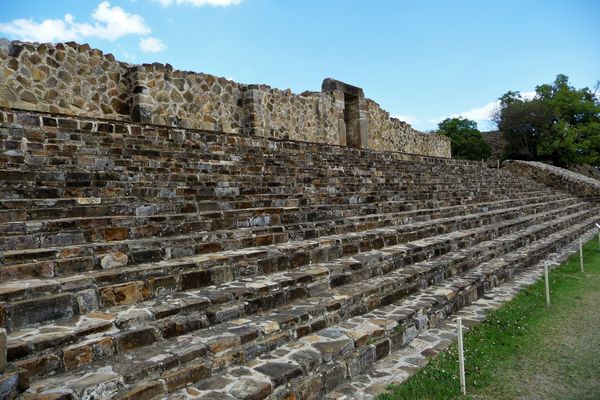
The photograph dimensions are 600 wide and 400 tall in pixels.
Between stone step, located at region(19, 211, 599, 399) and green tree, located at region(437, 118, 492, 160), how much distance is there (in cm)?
3586

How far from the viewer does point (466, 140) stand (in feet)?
125

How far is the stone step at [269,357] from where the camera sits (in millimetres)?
2463

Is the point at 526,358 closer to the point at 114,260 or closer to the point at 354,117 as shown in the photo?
the point at 114,260

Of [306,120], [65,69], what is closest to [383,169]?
[306,120]

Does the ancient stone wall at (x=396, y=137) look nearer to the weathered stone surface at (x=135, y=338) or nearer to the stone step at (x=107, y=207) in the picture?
the stone step at (x=107, y=207)

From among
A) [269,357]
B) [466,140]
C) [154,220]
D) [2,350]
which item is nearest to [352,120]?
[154,220]

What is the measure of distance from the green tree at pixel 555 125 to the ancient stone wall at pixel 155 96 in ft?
72.4

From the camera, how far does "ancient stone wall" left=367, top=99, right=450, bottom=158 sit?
17359mm

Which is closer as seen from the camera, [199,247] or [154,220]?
[199,247]

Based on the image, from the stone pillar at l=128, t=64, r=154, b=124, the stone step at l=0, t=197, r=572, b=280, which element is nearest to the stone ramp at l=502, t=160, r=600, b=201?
the stone pillar at l=128, t=64, r=154, b=124

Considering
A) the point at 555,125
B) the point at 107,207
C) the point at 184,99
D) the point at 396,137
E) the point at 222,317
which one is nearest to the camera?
the point at 222,317

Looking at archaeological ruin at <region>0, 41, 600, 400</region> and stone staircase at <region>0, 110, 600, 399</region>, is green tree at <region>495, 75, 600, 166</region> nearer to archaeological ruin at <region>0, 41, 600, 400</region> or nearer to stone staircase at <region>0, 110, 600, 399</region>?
archaeological ruin at <region>0, 41, 600, 400</region>

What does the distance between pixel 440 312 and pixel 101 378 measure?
3606 mm

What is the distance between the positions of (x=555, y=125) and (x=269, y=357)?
33548 millimetres
